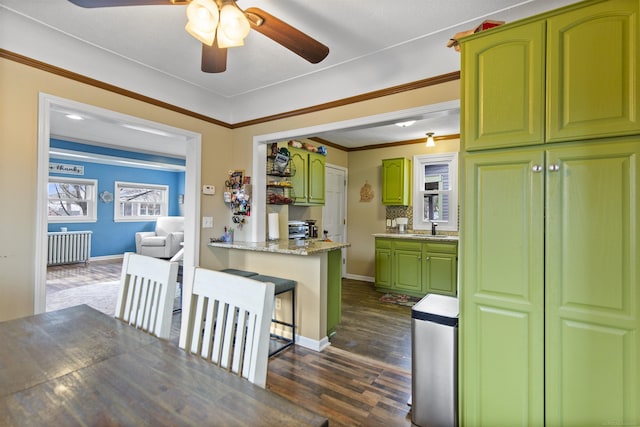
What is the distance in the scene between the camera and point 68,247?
6465 mm

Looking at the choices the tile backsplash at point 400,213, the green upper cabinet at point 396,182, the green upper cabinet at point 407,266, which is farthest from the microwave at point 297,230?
the tile backsplash at point 400,213

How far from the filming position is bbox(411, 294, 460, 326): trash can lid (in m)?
1.74

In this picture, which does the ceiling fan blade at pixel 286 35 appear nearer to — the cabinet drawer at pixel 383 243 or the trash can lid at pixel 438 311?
the trash can lid at pixel 438 311

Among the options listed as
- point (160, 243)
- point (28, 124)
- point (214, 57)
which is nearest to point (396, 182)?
point (214, 57)

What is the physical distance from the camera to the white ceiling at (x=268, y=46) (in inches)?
74.3

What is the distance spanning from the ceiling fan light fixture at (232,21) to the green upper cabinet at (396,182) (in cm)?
395

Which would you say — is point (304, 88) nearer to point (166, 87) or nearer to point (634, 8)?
point (166, 87)

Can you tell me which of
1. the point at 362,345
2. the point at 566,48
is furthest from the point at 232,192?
the point at 566,48

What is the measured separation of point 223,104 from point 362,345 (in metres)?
2.94

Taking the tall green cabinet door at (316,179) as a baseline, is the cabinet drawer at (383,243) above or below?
below

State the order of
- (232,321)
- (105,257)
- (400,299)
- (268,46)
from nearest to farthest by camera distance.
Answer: (232,321) < (268,46) < (400,299) < (105,257)

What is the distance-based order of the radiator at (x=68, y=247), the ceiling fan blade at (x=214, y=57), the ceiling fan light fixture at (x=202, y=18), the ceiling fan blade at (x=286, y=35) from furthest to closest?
the radiator at (x=68, y=247), the ceiling fan blade at (x=214, y=57), the ceiling fan blade at (x=286, y=35), the ceiling fan light fixture at (x=202, y=18)

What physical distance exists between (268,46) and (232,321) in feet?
6.71

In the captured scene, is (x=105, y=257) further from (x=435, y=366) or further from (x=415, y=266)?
(x=435, y=366)
